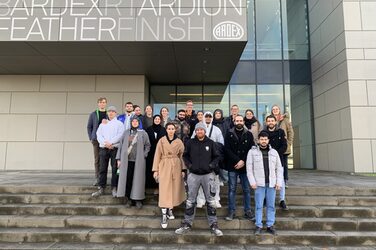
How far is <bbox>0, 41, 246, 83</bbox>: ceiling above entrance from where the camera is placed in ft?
30.8

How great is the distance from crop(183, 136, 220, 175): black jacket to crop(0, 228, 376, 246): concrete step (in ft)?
3.90

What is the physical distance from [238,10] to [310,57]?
7.11 m

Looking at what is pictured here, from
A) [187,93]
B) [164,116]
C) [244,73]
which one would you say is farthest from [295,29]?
[164,116]

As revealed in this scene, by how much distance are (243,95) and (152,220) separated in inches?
393

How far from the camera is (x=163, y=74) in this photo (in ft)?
42.5

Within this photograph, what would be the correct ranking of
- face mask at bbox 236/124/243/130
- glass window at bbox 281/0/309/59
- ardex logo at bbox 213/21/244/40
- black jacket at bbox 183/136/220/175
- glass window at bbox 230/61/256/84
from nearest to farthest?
black jacket at bbox 183/136/220/175
face mask at bbox 236/124/243/130
ardex logo at bbox 213/21/244/40
glass window at bbox 230/61/256/84
glass window at bbox 281/0/309/59

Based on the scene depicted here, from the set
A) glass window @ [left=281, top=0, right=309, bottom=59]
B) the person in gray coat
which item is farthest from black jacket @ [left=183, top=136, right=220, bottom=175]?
glass window @ [left=281, top=0, right=309, bottom=59]

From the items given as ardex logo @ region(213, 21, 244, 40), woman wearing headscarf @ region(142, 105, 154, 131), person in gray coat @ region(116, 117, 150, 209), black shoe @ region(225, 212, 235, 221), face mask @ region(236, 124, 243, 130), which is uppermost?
ardex logo @ region(213, 21, 244, 40)

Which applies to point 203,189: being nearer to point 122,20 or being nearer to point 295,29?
point 122,20

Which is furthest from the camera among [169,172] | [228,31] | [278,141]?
[228,31]

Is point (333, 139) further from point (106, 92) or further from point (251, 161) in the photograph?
point (106, 92)

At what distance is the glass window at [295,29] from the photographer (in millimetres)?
14719

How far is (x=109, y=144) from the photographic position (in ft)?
20.7

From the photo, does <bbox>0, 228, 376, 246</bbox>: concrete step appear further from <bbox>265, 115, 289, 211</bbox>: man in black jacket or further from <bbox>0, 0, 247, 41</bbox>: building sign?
<bbox>0, 0, 247, 41</bbox>: building sign
